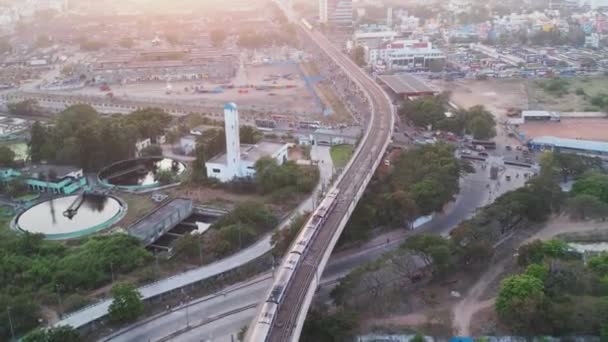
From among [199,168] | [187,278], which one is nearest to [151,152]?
[199,168]

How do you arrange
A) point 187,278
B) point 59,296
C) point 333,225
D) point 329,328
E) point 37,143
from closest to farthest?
1. point 329,328
2. point 59,296
3. point 187,278
4. point 333,225
5. point 37,143

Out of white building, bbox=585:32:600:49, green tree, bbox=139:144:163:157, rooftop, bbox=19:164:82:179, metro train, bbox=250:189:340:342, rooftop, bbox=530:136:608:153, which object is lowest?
rooftop, bbox=530:136:608:153

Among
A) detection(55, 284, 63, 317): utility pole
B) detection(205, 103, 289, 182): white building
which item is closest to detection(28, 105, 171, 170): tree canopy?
detection(205, 103, 289, 182): white building

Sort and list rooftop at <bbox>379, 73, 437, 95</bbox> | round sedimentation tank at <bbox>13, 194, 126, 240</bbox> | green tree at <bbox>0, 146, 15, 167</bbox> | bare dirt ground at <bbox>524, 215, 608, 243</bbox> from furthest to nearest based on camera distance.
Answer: rooftop at <bbox>379, 73, 437, 95</bbox>, green tree at <bbox>0, 146, 15, 167</bbox>, round sedimentation tank at <bbox>13, 194, 126, 240</bbox>, bare dirt ground at <bbox>524, 215, 608, 243</bbox>

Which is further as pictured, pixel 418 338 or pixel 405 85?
pixel 405 85

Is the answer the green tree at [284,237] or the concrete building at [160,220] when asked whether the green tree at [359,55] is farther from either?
the green tree at [284,237]

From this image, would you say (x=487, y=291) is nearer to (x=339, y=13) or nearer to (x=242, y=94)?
(x=242, y=94)

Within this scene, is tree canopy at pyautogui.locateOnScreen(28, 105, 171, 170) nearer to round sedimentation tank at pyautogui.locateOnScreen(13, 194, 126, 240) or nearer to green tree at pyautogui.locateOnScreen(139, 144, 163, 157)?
green tree at pyautogui.locateOnScreen(139, 144, 163, 157)
